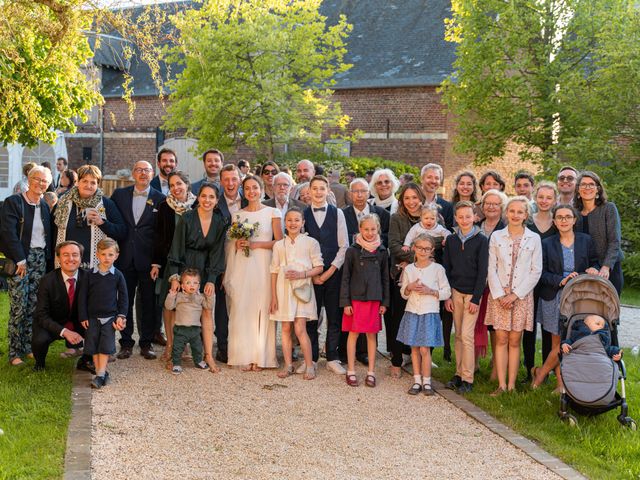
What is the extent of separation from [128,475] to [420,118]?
23742 millimetres

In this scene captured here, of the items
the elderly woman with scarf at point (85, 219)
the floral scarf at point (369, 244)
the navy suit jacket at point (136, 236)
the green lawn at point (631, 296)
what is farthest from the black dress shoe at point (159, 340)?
the green lawn at point (631, 296)

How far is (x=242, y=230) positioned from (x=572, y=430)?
372 cm

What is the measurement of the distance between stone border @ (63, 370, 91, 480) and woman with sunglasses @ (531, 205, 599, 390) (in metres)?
4.25

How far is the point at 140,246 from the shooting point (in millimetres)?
8352

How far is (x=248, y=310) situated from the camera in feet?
26.8

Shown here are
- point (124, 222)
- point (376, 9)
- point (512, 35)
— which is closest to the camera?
point (124, 222)

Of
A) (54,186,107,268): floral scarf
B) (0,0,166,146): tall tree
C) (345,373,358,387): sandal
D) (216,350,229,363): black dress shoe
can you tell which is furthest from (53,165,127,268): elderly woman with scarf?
(345,373,358,387): sandal

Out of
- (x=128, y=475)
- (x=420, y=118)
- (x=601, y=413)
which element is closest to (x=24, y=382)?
(x=128, y=475)

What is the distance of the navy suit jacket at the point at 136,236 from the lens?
8336 mm

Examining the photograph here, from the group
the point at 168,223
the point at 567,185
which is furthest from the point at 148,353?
the point at 567,185

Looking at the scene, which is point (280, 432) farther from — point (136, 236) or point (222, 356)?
point (136, 236)

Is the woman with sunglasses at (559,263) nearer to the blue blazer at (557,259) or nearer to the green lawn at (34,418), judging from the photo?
the blue blazer at (557,259)

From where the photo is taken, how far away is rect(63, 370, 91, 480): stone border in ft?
17.1

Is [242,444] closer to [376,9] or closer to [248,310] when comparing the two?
[248,310]
